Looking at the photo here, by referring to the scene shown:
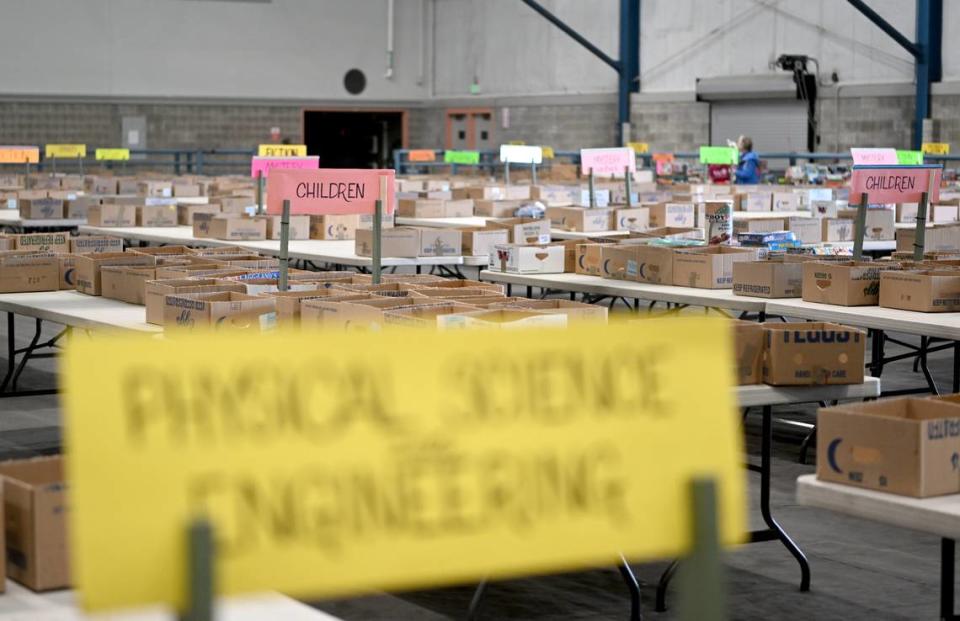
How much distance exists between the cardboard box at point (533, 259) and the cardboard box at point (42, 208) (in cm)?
559

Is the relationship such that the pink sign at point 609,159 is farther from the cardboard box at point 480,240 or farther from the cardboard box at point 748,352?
the cardboard box at point 748,352

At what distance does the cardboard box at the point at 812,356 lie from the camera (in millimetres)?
4363

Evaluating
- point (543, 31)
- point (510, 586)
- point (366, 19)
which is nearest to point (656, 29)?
point (543, 31)

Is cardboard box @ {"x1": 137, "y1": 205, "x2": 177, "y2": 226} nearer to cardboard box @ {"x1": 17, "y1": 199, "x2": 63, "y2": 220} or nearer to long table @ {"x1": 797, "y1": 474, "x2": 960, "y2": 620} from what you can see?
cardboard box @ {"x1": 17, "y1": 199, "x2": 63, "y2": 220}

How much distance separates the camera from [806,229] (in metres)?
9.44

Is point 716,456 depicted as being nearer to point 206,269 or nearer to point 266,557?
point 266,557

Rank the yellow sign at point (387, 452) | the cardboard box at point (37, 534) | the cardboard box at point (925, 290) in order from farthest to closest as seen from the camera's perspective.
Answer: the cardboard box at point (925, 290)
the cardboard box at point (37, 534)
the yellow sign at point (387, 452)

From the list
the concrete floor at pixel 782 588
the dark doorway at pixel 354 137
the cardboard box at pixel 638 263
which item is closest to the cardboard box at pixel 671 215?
the cardboard box at pixel 638 263

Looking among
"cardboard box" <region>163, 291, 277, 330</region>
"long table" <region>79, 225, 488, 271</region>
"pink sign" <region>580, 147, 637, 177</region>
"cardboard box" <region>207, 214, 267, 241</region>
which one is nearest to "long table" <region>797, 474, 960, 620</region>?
"cardboard box" <region>163, 291, 277, 330</region>

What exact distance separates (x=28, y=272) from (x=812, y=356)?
395 centimetres

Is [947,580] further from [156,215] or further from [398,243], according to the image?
[156,215]

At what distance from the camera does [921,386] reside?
872 cm

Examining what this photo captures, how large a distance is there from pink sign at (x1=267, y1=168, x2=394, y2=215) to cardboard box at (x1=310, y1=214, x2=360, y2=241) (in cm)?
387

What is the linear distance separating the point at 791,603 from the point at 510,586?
0.92m
